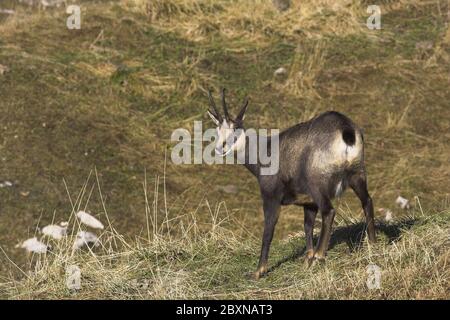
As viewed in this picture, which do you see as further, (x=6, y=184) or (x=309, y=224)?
(x=6, y=184)

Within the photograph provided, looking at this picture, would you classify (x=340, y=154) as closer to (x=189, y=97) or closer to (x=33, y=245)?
(x=33, y=245)

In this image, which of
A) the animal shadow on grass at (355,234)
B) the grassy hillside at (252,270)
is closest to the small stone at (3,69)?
the grassy hillside at (252,270)

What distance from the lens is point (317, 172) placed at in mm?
8391

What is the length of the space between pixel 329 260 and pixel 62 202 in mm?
4678

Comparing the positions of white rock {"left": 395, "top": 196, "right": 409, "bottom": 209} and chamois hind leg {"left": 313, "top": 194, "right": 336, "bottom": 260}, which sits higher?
chamois hind leg {"left": 313, "top": 194, "right": 336, "bottom": 260}

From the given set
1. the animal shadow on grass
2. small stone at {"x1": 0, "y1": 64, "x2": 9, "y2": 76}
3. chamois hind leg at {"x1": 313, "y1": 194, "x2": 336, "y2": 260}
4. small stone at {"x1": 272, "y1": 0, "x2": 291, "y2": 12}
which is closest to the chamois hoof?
chamois hind leg at {"x1": 313, "y1": 194, "x2": 336, "y2": 260}

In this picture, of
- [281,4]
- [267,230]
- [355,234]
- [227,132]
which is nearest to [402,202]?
[355,234]

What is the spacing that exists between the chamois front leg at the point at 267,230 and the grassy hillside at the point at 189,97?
723mm

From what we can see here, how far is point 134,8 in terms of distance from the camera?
1656 cm

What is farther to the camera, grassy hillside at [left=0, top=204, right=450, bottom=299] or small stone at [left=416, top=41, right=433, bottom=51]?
small stone at [left=416, top=41, right=433, bottom=51]

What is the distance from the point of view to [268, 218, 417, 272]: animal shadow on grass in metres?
8.99

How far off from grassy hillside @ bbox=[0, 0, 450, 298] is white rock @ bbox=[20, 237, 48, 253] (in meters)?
0.11

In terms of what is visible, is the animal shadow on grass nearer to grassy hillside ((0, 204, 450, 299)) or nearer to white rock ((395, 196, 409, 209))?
grassy hillside ((0, 204, 450, 299))

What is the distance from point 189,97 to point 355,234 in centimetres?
582
